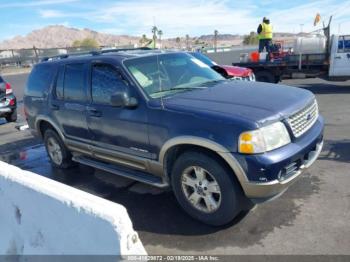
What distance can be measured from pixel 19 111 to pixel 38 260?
33.7 feet

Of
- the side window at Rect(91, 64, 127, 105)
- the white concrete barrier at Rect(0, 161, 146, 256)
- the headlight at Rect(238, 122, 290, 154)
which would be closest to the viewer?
the white concrete barrier at Rect(0, 161, 146, 256)

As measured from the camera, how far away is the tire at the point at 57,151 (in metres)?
5.82

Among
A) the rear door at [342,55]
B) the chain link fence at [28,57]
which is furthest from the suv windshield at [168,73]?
the chain link fence at [28,57]

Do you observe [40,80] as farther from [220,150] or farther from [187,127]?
[220,150]

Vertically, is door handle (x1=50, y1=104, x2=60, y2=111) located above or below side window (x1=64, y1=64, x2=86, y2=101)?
below

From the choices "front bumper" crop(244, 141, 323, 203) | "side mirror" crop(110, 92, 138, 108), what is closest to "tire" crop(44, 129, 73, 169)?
"side mirror" crop(110, 92, 138, 108)

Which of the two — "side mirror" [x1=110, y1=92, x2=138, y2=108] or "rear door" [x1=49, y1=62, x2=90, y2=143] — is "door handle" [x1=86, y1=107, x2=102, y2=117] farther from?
"side mirror" [x1=110, y1=92, x2=138, y2=108]

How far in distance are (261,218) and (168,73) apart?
2112 mm

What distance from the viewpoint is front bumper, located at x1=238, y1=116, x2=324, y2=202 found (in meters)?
3.27

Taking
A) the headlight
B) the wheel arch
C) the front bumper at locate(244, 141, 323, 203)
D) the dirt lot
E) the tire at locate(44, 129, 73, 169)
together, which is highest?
the headlight

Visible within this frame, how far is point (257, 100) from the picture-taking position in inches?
148

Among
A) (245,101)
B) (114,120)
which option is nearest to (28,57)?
(114,120)

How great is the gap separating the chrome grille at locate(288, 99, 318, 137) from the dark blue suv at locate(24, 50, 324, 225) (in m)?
0.01

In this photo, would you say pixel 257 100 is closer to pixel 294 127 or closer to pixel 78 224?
pixel 294 127
